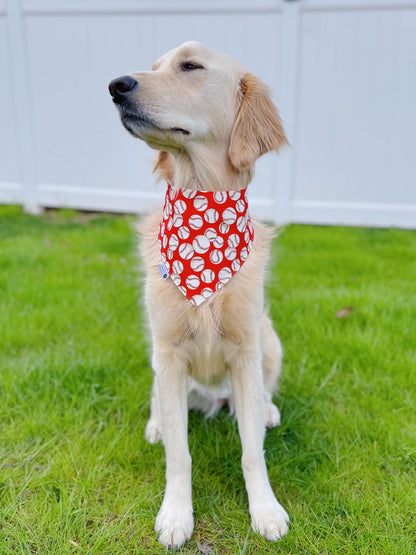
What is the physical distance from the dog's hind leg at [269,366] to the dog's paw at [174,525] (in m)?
0.59

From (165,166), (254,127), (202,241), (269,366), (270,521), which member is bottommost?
(270,521)

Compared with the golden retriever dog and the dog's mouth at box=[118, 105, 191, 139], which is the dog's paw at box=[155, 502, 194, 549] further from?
the dog's mouth at box=[118, 105, 191, 139]

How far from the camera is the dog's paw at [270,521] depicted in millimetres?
1725

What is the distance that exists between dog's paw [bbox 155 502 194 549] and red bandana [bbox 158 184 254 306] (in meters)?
0.73

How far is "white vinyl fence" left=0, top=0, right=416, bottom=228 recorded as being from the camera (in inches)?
189

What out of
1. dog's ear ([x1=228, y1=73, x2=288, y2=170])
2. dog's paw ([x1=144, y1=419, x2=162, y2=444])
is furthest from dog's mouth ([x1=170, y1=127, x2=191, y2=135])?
dog's paw ([x1=144, y1=419, x2=162, y2=444])

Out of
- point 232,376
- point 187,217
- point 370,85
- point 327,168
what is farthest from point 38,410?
point 370,85

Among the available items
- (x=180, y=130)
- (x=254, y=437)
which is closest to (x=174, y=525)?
(x=254, y=437)

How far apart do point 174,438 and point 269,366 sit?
598 millimetres

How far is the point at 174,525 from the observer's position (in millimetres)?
1718

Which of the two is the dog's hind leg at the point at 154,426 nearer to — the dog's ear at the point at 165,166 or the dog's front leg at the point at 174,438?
the dog's front leg at the point at 174,438

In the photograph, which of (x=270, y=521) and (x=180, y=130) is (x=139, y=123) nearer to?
(x=180, y=130)

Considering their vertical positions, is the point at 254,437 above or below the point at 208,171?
below

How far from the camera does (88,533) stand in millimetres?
1730
